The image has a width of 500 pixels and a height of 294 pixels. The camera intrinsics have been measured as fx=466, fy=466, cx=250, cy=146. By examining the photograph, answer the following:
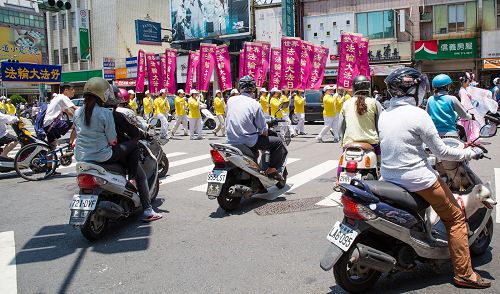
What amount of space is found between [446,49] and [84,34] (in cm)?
3467

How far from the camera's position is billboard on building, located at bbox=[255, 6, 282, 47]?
34819mm

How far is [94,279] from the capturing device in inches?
165

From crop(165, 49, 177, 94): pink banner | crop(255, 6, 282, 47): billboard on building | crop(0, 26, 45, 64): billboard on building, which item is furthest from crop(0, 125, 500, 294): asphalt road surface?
crop(0, 26, 45, 64): billboard on building

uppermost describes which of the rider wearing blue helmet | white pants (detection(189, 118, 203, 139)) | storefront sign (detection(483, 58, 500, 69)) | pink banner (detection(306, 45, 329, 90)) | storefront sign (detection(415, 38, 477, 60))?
storefront sign (detection(415, 38, 477, 60))

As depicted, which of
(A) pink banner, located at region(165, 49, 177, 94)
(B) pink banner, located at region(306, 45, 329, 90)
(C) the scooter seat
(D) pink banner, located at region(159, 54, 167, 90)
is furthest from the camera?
(D) pink banner, located at region(159, 54, 167, 90)

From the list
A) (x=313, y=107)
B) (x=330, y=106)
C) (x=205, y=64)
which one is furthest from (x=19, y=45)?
(x=330, y=106)

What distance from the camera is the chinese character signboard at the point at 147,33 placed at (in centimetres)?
4047

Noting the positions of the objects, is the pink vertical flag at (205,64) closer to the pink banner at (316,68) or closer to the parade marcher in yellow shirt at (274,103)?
the pink banner at (316,68)

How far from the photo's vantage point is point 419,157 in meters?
3.61

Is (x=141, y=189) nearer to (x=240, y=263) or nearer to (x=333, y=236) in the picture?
(x=240, y=263)

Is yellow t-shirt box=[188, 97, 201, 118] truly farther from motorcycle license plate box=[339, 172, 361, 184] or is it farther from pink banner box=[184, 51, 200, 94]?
motorcycle license plate box=[339, 172, 361, 184]

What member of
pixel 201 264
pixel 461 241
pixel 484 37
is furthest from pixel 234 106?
pixel 484 37

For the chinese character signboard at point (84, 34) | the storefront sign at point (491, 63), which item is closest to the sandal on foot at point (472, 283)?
the storefront sign at point (491, 63)

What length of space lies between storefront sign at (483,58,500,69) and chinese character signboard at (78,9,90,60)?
121ft
